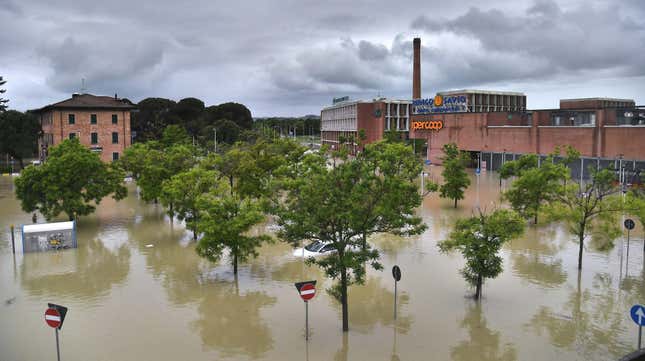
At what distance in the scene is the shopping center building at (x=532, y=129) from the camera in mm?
52344

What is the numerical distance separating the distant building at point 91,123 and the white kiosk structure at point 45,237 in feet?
149

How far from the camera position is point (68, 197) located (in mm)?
33281

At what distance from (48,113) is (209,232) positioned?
62.8 m

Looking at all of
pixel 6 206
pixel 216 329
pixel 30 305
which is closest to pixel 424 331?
pixel 216 329

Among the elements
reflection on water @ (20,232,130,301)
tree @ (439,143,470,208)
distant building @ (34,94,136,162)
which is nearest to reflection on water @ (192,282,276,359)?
reflection on water @ (20,232,130,301)

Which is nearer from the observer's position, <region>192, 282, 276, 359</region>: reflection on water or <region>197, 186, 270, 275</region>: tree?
<region>192, 282, 276, 359</region>: reflection on water

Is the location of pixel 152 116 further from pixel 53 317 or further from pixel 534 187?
pixel 53 317

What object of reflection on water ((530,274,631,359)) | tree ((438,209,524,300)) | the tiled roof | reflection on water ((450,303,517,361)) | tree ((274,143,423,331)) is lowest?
reflection on water ((450,303,517,361))

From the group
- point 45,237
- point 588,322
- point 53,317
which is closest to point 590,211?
point 588,322

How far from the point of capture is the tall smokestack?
105125 mm

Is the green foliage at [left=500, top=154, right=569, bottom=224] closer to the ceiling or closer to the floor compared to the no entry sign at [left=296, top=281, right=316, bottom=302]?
closer to the ceiling

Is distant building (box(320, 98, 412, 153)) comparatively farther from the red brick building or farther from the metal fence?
the metal fence

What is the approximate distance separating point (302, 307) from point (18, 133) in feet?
231

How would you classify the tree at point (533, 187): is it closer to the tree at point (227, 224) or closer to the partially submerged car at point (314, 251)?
the partially submerged car at point (314, 251)
